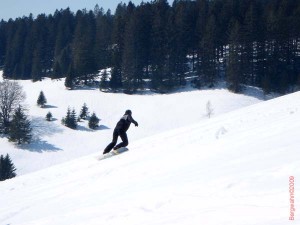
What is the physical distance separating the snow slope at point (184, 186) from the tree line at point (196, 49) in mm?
46920

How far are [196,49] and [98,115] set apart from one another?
79.0 ft

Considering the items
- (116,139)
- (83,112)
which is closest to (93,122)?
(83,112)

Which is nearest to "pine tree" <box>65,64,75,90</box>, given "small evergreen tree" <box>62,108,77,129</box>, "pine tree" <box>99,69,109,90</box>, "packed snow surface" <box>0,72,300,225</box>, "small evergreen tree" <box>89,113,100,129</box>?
"pine tree" <box>99,69,109,90</box>

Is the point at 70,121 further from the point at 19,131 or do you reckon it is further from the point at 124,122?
the point at 124,122

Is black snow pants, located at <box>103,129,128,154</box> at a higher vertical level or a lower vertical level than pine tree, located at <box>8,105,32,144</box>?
higher

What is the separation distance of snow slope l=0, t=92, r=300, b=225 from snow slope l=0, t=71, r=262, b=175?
26.8 metres

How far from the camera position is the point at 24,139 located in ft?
140

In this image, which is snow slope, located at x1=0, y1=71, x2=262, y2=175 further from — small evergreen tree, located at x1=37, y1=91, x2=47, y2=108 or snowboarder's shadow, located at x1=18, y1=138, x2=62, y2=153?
small evergreen tree, located at x1=37, y1=91, x2=47, y2=108

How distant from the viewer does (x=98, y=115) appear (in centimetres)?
5159

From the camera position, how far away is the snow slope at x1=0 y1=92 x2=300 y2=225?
5.13 m

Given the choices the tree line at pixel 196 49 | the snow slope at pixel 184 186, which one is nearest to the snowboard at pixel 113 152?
the snow slope at pixel 184 186

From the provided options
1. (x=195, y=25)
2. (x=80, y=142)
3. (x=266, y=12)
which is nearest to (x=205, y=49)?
(x=195, y=25)

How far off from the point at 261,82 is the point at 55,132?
99.9 feet

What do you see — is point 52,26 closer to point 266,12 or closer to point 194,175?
point 266,12
